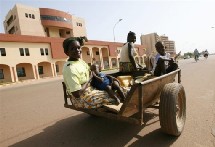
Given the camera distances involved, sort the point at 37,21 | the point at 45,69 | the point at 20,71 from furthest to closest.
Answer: the point at 37,21, the point at 45,69, the point at 20,71

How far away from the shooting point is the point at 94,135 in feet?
11.6

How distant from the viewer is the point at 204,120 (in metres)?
3.83

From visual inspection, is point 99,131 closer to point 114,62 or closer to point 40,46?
point 40,46

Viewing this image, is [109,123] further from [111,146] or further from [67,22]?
[67,22]

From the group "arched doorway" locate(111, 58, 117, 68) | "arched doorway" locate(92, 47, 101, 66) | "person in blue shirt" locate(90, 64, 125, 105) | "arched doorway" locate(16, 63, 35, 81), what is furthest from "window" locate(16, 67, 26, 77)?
"person in blue shirt" locate(90, 64, 125, 105)

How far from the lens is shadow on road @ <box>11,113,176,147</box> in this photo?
3.12 meters

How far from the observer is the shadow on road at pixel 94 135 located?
3.12 m

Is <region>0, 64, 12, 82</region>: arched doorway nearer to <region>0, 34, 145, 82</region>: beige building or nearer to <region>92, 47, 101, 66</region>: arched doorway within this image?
<region>0, 34, 145, 82</region>: beige building

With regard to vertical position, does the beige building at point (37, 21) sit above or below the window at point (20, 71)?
above

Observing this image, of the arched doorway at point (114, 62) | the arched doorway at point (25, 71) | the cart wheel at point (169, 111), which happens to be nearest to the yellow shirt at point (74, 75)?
the cart wheel at point (169, 111)

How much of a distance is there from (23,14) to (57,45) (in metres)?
Result: 14.5

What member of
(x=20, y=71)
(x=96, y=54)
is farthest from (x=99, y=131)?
(x=96, y=54)

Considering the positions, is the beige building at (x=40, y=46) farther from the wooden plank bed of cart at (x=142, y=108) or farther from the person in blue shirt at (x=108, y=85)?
the wooden plank bed of cart at (x=142, y=108)

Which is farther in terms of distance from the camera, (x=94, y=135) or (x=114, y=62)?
(x=114, y=62)
